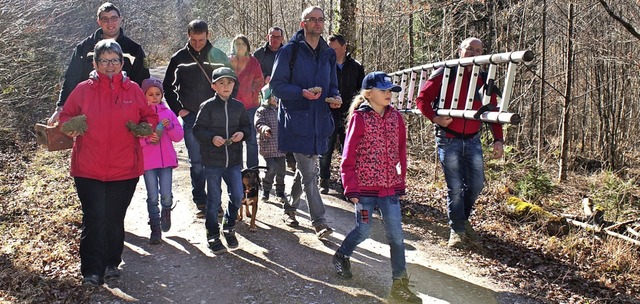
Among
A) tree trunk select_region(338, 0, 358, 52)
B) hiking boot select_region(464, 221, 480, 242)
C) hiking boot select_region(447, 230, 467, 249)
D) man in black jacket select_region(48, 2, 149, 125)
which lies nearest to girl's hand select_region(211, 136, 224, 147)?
man in black jacket select_region(48, 2, 149, 125)

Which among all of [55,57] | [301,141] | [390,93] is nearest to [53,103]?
[55,57]

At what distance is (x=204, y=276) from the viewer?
15.8 ft

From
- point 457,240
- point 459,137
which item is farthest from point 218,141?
point 457,240

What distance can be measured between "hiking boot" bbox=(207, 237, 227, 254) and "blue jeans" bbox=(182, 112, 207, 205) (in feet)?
4.36

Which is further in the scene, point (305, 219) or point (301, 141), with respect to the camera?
point (305, 219)

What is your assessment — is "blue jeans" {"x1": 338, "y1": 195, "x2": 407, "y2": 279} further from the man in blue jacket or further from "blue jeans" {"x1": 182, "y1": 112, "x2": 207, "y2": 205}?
"blue jeans" {"x1": 182, "y1": 112, "x2": 207, "y2": 205}

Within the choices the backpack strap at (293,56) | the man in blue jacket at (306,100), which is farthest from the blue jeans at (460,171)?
the backpack strap at (293,56)

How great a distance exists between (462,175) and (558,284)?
1502mm

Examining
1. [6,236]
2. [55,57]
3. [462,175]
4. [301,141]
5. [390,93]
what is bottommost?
[6,236]

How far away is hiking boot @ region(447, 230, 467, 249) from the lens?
19.3ft

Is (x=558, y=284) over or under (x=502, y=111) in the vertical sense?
under

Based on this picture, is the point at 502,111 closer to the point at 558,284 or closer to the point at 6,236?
the point at 558,284

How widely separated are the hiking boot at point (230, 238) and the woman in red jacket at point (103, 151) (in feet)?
4.13

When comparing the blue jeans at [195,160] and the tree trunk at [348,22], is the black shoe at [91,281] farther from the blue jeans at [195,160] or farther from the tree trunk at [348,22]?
the tree trunk at [348,22]
